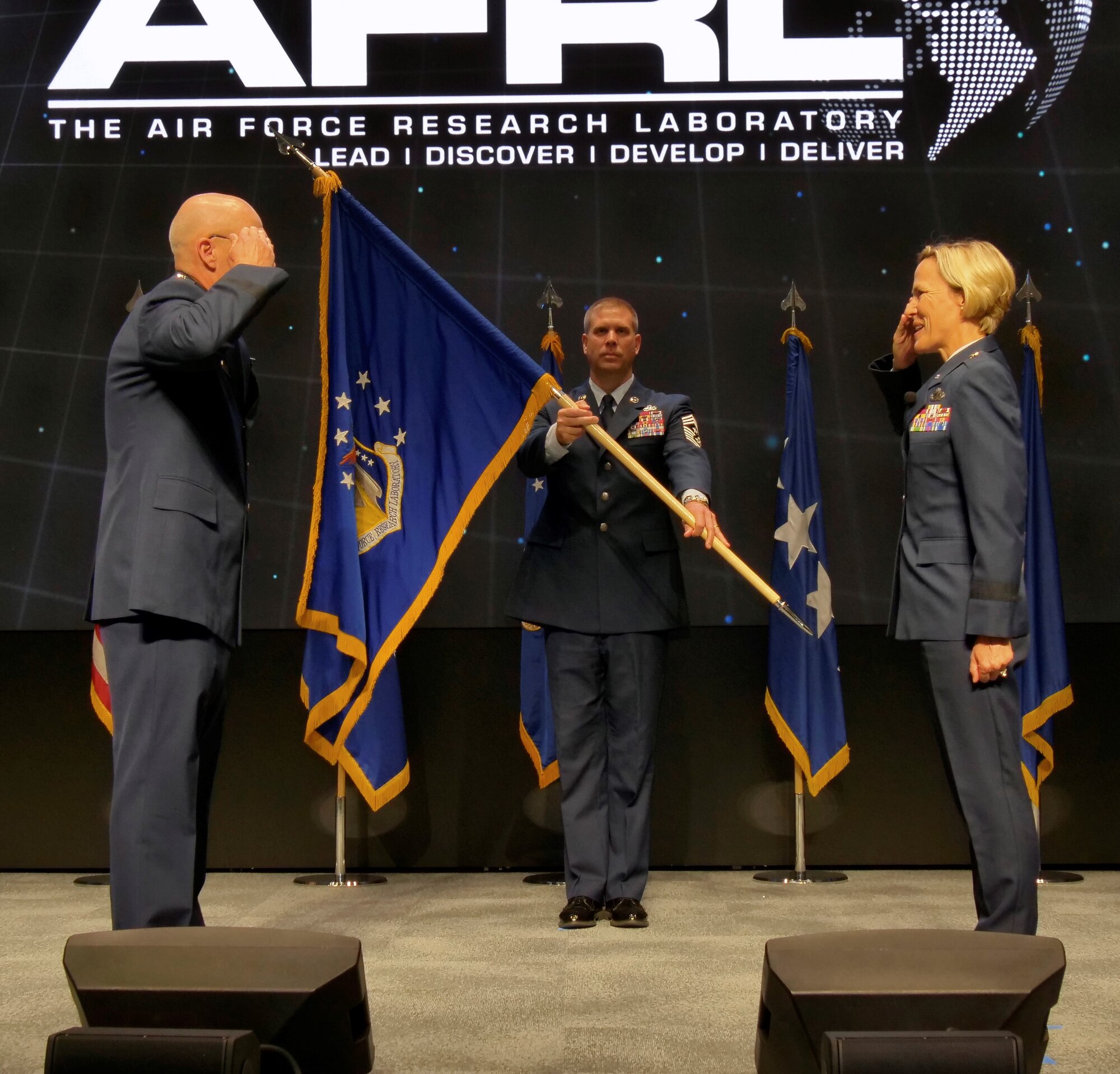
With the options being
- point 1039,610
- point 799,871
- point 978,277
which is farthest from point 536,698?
point 978,277

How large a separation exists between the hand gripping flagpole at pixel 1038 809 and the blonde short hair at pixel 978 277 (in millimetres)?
1871

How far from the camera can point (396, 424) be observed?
10.7 feet

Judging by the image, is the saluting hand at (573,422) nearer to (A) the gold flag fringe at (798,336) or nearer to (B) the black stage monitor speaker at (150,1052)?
(A) the gold flag fringe at (798,336)

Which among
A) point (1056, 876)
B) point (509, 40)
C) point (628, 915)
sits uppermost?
point (509, 40)

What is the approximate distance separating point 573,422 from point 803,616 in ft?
4.44

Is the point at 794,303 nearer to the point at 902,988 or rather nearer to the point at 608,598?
the point at 608,598

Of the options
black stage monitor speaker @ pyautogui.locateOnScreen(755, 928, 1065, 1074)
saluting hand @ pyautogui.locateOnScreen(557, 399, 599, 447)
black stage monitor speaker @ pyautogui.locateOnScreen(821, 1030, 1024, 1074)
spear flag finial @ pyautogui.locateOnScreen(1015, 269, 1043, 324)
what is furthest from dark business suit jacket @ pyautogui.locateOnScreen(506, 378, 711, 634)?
black stage monitor speaker @ pyautogui.locateOnScreen(821, 1030, 1024, 1074)

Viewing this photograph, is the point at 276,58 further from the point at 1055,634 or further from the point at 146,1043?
the point at 146,1043

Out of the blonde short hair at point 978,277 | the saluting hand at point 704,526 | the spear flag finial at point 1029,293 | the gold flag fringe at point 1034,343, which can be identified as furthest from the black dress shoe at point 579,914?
the spear flag finial at point 1029,293

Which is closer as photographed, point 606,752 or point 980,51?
point 606,752

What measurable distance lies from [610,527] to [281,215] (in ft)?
6.69

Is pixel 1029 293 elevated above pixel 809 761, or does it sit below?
above

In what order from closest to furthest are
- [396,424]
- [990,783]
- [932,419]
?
[990,783]
[932,419]
[396,424]

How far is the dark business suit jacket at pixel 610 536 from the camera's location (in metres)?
3.30
